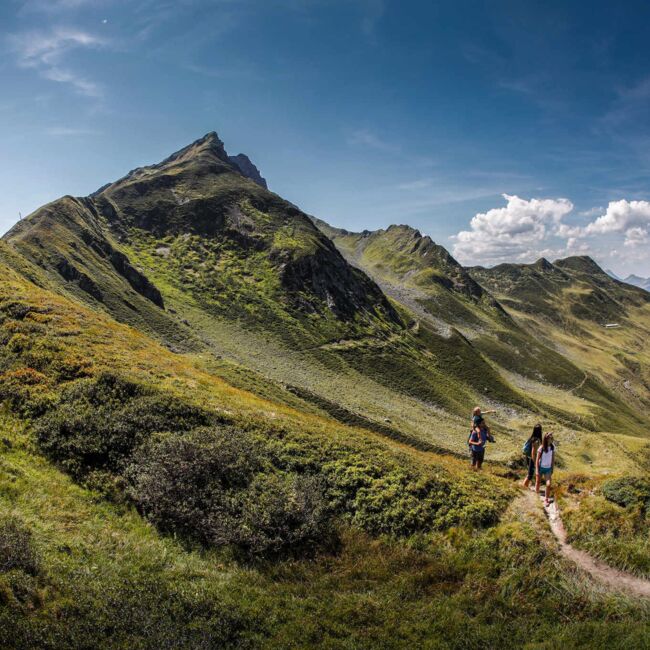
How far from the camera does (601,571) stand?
1338 centimetres

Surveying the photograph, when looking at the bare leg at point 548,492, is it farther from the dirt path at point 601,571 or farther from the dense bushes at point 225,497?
the dense bushes at point 225,497

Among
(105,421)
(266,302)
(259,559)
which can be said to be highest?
(266,302)

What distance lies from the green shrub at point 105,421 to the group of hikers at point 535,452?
14386 mm

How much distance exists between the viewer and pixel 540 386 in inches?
7057

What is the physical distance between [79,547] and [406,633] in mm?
9143

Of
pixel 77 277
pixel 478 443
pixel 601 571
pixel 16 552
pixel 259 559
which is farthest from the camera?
pixel 77 277

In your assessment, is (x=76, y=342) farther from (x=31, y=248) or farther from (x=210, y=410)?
(x=31, y=248)

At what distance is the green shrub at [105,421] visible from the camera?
55.1 ft

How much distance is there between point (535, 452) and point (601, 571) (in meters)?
7.54

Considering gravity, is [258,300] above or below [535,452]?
above

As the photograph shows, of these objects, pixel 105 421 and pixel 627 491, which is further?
pixel 105 421

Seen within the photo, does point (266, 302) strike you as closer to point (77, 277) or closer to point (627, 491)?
point (77, 277)

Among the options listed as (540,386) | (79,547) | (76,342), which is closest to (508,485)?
(79,547)

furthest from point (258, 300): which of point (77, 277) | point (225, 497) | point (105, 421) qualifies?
point (225, 497)
